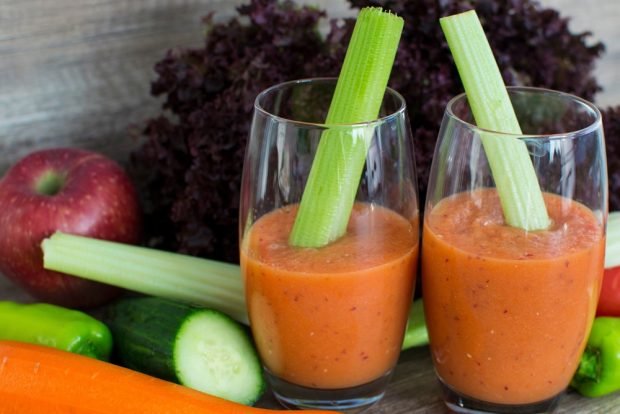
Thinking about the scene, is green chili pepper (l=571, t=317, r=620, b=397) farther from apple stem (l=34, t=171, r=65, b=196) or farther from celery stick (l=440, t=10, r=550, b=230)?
apple stem (l=34, t=171, r=65, b=196)

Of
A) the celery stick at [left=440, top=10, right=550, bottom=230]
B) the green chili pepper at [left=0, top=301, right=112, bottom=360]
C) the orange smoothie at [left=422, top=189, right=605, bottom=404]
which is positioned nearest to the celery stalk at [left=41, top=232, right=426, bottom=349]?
the green chili pepper at [left=0, top=301, right=112, bottom=360]

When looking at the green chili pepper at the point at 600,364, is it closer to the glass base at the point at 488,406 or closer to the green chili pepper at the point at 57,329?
the glass base at the point at 488,406

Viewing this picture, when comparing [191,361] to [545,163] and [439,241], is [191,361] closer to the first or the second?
[439,241]

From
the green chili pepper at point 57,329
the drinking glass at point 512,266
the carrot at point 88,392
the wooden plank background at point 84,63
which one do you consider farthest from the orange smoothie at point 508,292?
the wooden plank background at point 84,63

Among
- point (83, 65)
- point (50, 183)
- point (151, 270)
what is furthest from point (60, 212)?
point (83, 65)

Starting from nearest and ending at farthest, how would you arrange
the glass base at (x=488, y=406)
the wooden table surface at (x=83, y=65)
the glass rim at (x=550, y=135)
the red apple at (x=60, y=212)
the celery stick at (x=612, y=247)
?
1. the glass rim at (x=550, y=135)
2. the glass base at (x=488, y=406)
3. the celery stick at (x=612, y=247)
4. the red apple at (x=60, y=212)
5. the wooden table surface at (x=83, y=65)

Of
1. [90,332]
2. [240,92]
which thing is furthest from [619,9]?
[90,332]
